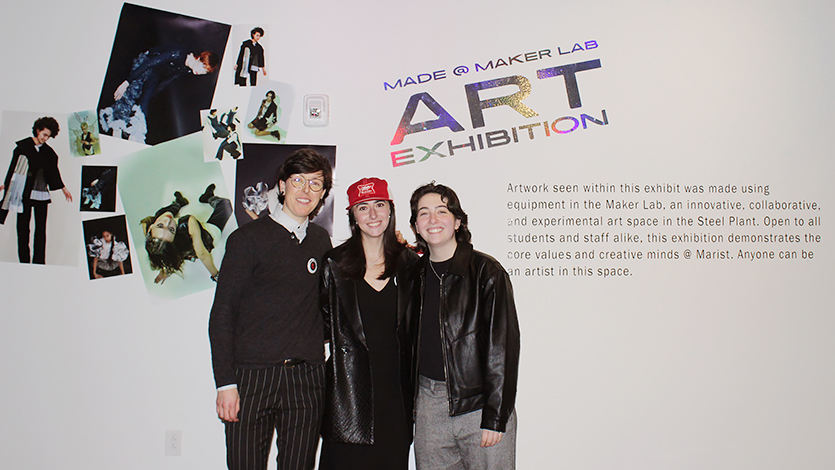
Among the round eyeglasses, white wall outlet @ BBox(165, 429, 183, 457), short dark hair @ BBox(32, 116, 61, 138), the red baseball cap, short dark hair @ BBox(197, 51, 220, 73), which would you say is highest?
short dark hair @ BBox(197, 51, 220, 73)

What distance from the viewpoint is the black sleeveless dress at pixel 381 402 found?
6.28 ft

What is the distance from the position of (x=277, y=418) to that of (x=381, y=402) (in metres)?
0.42

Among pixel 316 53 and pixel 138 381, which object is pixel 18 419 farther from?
pixel 316 53

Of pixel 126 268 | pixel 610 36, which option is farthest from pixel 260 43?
pixel 610 36


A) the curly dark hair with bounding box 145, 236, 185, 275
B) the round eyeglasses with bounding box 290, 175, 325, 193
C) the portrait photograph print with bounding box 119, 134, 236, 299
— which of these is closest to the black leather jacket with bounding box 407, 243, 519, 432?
the round eyeglasses with bounding box 290, 175, 325, 193

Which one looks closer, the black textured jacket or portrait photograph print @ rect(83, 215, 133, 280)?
the black textured jacket

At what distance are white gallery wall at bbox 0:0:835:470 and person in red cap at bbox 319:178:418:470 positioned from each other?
27.6 inches

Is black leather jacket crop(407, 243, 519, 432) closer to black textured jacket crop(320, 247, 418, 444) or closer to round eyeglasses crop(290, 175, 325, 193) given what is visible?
black textured jacket crop(320, 247, 418, 444)

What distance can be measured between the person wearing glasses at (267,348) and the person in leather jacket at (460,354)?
42 centimetres

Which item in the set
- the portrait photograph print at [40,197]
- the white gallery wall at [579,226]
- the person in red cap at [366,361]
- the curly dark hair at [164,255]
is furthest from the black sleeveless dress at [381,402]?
the portrait photograph print at [40,197]

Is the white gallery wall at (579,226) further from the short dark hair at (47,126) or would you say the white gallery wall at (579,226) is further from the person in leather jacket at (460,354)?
the person in leather jacket at (460,354)

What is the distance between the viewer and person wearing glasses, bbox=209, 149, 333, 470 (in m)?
1.90

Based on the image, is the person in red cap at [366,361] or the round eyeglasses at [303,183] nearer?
the person in red cap at [366,361]

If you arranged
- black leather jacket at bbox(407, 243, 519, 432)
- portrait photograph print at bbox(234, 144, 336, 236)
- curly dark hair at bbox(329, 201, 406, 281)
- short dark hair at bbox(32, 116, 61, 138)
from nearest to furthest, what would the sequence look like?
black leather jacket at bbox(407, 243, 519, 432) < curly dark hair at bbox(329, 201, 406, 281) < portrait photograph print at bbox(234, 144, 336, 236) < short dark hair at bbox(32, 116, 61, 138)
